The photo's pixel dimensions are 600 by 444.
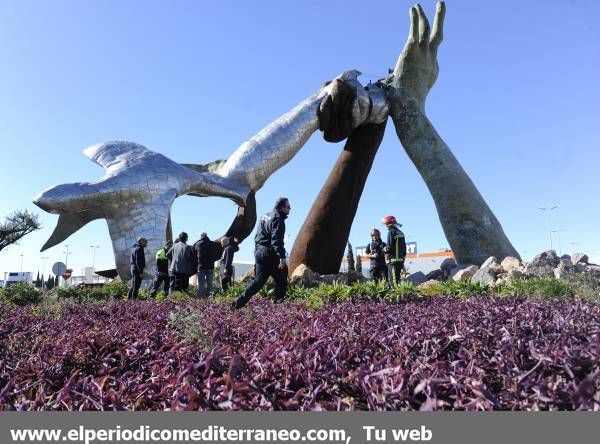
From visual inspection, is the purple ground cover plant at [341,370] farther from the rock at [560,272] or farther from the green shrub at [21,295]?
the green shrub at [21,295]

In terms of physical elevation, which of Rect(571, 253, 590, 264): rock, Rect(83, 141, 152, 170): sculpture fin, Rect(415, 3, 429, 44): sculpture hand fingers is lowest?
Rect(571, 253, 590, 264): rock

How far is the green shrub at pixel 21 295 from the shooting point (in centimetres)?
1242

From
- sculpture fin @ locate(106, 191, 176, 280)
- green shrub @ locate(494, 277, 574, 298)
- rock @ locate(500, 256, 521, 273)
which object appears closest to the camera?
green shrub @ locate(494, 277, 574, 298)

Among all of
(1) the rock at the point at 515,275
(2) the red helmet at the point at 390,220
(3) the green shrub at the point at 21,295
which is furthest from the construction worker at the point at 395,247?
(3) the green shrub at the point at 21,295

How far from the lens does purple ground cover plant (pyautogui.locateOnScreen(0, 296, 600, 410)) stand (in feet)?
4.87

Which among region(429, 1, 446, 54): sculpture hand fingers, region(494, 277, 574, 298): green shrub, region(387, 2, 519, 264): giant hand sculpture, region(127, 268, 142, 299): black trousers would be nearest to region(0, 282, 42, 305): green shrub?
region(127, 268, 142, 299): black trousers

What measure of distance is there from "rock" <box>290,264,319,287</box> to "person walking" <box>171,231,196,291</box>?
2.62 m

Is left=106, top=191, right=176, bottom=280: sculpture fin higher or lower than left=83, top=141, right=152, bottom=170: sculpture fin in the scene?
lower

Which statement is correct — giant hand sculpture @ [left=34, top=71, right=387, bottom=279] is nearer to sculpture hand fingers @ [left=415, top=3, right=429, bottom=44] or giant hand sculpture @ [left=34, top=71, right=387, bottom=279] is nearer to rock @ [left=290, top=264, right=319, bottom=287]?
sculpture hand fingers @ [left=415, top=3, right=429, bottom=44]

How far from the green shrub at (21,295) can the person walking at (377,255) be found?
27.3 ft

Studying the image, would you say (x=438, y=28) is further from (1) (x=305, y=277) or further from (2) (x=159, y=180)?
(2) (x=159, y=180)

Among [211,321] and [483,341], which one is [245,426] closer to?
[483,341]

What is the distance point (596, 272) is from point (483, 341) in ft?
34.5

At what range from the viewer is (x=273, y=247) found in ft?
24.6
